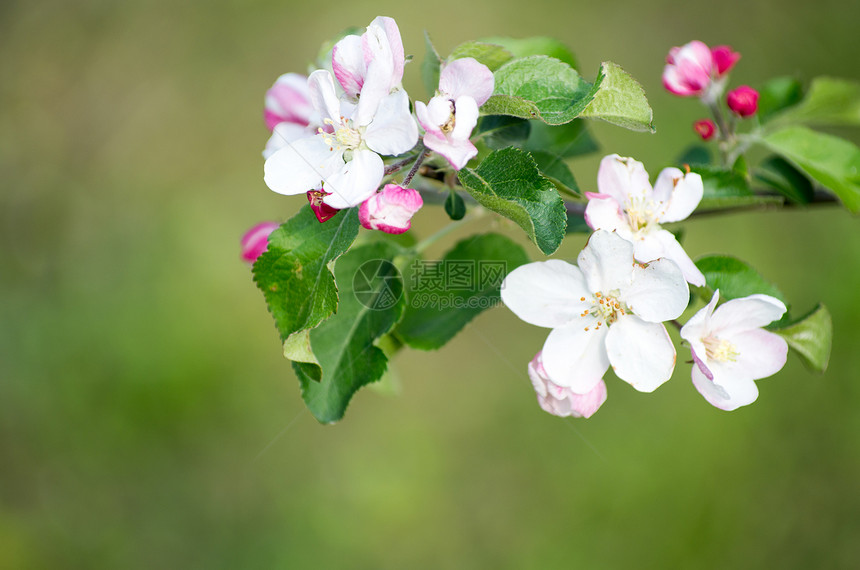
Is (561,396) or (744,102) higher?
(744,102)


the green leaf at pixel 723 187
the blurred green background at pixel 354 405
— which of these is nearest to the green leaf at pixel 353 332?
the green leaf at pixel 723 187

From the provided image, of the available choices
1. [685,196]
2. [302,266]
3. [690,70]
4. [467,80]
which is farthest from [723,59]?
[302,266]

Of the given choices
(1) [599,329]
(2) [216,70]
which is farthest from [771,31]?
(1) [599,329]

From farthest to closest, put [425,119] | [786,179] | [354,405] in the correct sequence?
[354,405] → [786,179] → [425,119]

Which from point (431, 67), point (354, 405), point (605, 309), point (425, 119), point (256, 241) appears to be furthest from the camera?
point (354, 405)

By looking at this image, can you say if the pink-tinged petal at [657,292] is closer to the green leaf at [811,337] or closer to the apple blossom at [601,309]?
the apple blossom at [601,309]

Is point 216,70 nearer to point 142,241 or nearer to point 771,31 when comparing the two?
point 142,241

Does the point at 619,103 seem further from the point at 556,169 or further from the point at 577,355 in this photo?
the point at 577,355
